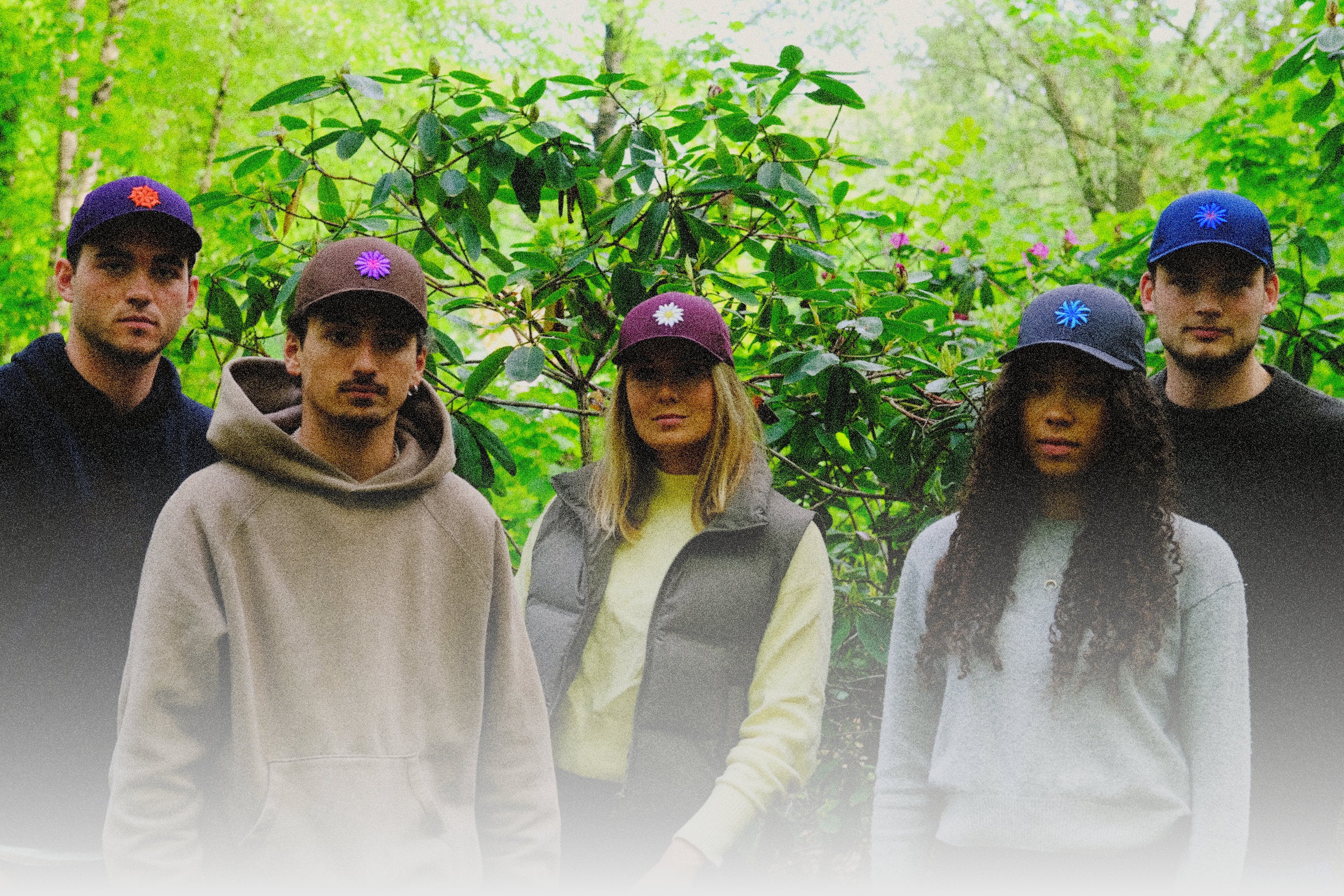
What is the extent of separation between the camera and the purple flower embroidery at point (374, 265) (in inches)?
70.5

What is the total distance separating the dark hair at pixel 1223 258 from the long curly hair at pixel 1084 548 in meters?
0.50

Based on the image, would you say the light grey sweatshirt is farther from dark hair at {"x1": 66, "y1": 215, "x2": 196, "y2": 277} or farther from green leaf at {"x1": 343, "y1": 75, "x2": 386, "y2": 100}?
green leaf at {"x1": 343, "y1": 75, "x2": 386, "y2": 100}

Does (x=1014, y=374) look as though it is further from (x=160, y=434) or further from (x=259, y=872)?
(x=160, y=434)

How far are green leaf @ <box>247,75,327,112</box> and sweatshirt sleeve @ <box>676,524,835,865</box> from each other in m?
1.56

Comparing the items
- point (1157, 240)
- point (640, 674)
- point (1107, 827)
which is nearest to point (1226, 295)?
point (1157, 240)

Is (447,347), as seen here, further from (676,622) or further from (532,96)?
(676,622)

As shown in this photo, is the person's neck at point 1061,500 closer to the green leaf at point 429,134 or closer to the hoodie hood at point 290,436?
the hoodie hood at point 290,436

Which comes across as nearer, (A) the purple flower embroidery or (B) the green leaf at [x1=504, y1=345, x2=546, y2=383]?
(A) the purple flower embroidery

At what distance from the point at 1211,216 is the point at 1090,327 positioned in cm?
62

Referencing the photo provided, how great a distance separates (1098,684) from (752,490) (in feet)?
2.45

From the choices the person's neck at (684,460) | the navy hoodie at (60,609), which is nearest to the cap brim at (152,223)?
the navy hoodie at (60,609)

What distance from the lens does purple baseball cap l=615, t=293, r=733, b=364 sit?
223cm

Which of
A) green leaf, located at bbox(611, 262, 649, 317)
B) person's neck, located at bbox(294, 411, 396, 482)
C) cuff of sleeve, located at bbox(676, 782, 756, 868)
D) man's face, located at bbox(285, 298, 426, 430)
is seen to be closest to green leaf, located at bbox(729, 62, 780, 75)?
green leaf, located at bbox(611, 262, 649, 317)

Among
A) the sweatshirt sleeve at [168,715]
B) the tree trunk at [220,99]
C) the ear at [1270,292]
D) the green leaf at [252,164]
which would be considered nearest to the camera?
the sweatshirt sleeve at [168,715]
